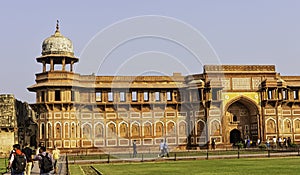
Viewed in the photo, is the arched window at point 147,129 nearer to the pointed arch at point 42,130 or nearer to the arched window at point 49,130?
the arched window at point 49,130

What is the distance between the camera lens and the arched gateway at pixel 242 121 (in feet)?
159

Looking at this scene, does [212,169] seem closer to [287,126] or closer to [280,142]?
[280,142]

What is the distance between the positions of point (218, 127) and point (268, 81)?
6513 mm

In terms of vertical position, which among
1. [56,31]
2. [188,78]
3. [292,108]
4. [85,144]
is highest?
[56,31]

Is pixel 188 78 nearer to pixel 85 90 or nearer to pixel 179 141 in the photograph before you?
pixel 179 141

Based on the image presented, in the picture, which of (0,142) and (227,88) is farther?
(227,88)

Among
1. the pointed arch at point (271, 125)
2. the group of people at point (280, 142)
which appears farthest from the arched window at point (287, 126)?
the pointed arch at point (271, 125)

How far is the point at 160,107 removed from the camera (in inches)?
1852

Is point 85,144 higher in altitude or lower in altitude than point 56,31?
lower

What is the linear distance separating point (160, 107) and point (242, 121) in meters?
8.70

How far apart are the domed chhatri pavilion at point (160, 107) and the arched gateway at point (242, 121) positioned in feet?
0.32

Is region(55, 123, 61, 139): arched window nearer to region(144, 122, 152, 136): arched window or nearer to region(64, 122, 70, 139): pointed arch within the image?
A: region(64, 122, 70, 139): pointed arch

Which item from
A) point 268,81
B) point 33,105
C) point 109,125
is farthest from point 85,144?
point 268,81

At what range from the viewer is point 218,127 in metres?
46.8
